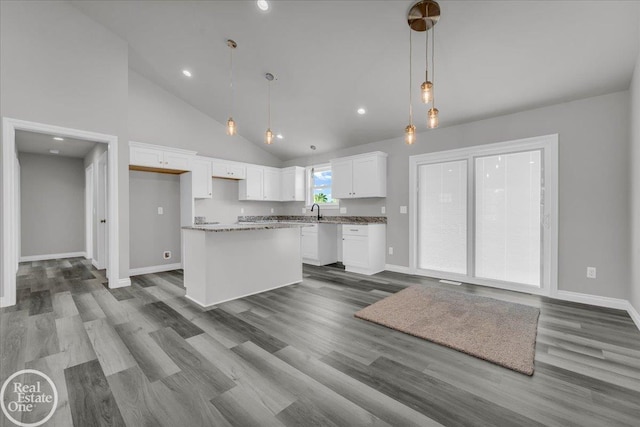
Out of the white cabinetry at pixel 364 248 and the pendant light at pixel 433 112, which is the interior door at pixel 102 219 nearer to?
the white cabinetry at pixel 364 248

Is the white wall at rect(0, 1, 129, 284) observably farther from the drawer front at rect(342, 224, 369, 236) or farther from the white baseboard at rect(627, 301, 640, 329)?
the white baseboard at rect(627, 301, 640, 329)

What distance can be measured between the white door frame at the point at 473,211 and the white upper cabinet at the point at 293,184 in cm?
273

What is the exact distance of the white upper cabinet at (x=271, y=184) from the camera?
256 inches

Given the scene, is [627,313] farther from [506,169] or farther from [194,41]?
[194,41]

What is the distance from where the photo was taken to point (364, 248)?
489 centimetres

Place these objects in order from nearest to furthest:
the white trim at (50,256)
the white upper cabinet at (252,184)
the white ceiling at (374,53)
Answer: the white ceiling at (374,53)
the white trim at (50,256)
the white upper cabinet at (252,184)

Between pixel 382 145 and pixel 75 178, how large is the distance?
24.1ft

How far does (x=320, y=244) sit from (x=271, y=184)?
2051mm

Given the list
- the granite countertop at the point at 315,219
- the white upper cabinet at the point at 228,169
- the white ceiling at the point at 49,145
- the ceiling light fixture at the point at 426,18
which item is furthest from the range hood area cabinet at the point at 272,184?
the ceiling light fixture at the point at 426,18

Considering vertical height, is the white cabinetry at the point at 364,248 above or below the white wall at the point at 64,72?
below

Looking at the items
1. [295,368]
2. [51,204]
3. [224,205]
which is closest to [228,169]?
[224,205]

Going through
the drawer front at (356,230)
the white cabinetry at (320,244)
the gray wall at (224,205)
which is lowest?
the white cabinetry at (320,244)

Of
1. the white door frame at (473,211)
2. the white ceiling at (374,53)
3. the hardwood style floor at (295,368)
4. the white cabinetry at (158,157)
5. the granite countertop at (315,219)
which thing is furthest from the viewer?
the granite countertop at (315,219)

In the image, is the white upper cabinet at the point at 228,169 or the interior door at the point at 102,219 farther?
the white upper cabinet at the point at 228,169
